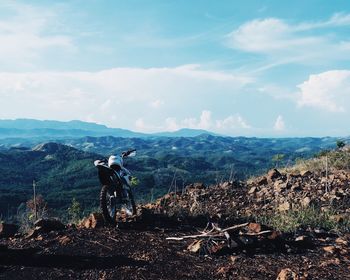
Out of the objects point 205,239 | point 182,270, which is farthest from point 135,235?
point 182,270

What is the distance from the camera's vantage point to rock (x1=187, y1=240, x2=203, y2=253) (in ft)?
23.3

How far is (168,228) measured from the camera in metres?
8.77

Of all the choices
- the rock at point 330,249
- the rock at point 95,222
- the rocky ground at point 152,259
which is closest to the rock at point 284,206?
the rocky ground at point 152,259

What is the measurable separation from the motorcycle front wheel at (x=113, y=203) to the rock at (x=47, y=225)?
894 mm

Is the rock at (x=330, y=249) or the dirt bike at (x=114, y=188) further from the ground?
the dirt bike at (x=114, y=188)

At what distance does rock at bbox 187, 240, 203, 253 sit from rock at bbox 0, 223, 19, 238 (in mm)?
3748

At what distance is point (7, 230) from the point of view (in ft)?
29.1

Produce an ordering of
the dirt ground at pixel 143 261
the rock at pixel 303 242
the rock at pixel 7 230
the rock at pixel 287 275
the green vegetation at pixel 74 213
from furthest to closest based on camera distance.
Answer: the green vegetation at pixel 74 213 < the rock at pixel 7 230 < the rock at pixel 303 242 < the dirt ground at pixel 143 261 < the rock at pixel 287 275

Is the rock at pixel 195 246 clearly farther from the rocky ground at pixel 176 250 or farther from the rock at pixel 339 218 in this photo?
the rock at pixel 339 218

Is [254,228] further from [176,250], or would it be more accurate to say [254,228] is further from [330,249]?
[176,250]

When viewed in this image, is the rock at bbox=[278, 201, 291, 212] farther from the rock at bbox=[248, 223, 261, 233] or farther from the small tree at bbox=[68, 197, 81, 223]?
the small tree at bbox=[68, 197, 81, 223]

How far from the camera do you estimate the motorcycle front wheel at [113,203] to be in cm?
887

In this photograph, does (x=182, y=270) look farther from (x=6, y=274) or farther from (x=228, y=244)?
(x=6, y=274)

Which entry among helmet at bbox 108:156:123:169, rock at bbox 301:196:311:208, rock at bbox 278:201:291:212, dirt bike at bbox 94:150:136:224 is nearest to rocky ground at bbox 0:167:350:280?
rock at bbox 301:196:311:208
